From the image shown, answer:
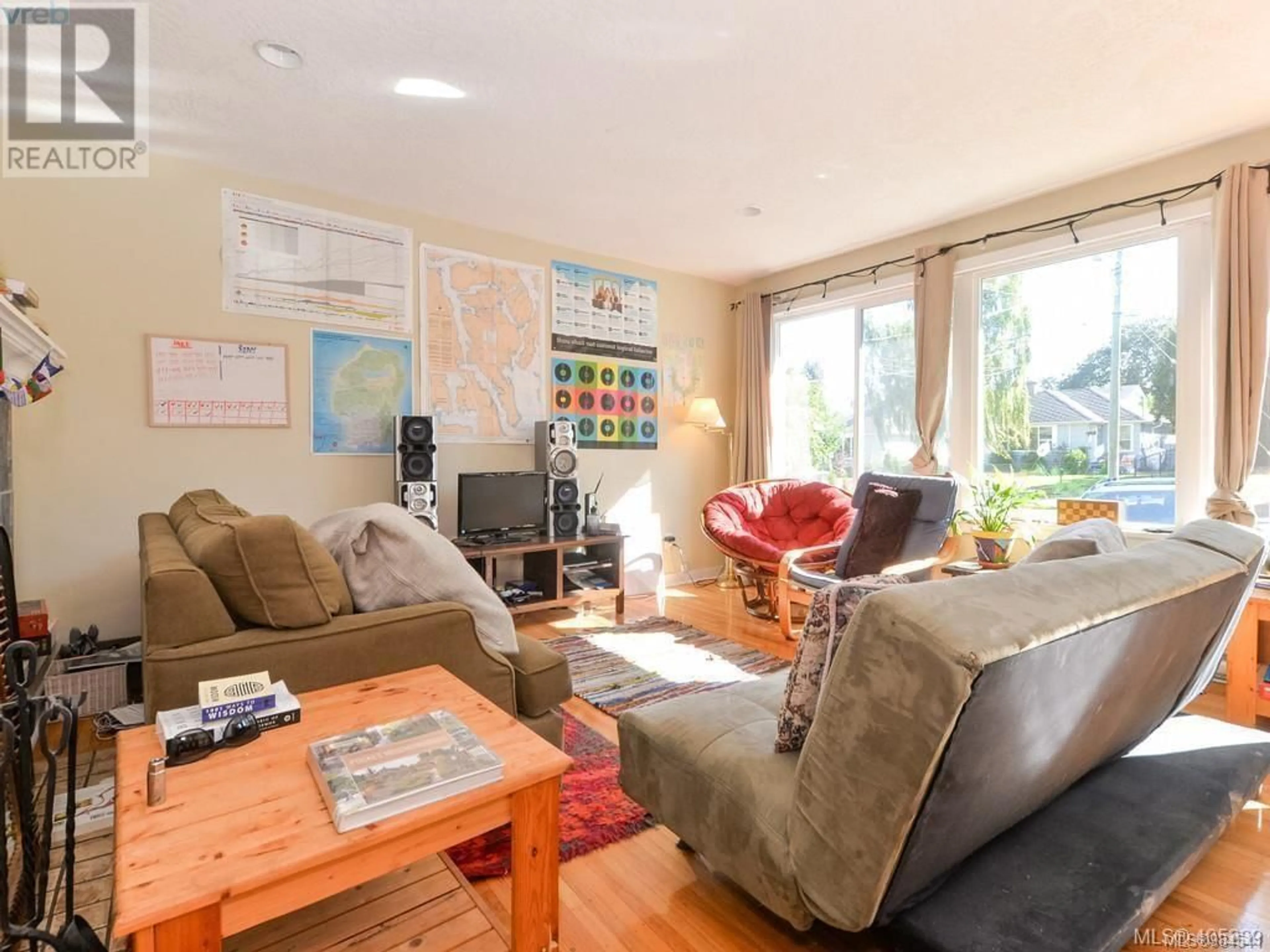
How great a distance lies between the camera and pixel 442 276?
3791 millimetres

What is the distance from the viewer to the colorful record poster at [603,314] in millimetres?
4301

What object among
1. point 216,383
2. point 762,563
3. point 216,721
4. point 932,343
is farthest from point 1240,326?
point 216,383

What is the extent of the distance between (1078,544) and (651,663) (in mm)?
2041

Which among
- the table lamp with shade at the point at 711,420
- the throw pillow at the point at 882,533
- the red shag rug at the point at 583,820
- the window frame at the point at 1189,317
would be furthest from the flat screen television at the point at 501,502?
the window frame at the point at 1189,317

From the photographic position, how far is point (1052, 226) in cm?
342

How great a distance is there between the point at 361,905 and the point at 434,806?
543 mm

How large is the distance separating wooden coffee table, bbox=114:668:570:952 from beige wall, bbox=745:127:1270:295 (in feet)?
12.6

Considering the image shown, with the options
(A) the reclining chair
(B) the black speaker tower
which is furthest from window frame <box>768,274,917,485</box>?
(B) the black speaker tower

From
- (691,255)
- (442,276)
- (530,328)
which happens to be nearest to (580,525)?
(530,328)

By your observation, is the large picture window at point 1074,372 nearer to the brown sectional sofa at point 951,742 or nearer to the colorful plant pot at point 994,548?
the colorful plant pot at point 994,548

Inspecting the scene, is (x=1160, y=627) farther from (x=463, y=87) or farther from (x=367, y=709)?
(x=463, y=87)

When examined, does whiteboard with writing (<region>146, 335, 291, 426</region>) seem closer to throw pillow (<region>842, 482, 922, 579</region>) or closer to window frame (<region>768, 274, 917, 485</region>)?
throw pillow (<region>842, 482, 922, 579</region>)

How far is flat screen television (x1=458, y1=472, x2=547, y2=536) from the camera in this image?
12.1 ft

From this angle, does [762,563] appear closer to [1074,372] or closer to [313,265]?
[1074,372]
